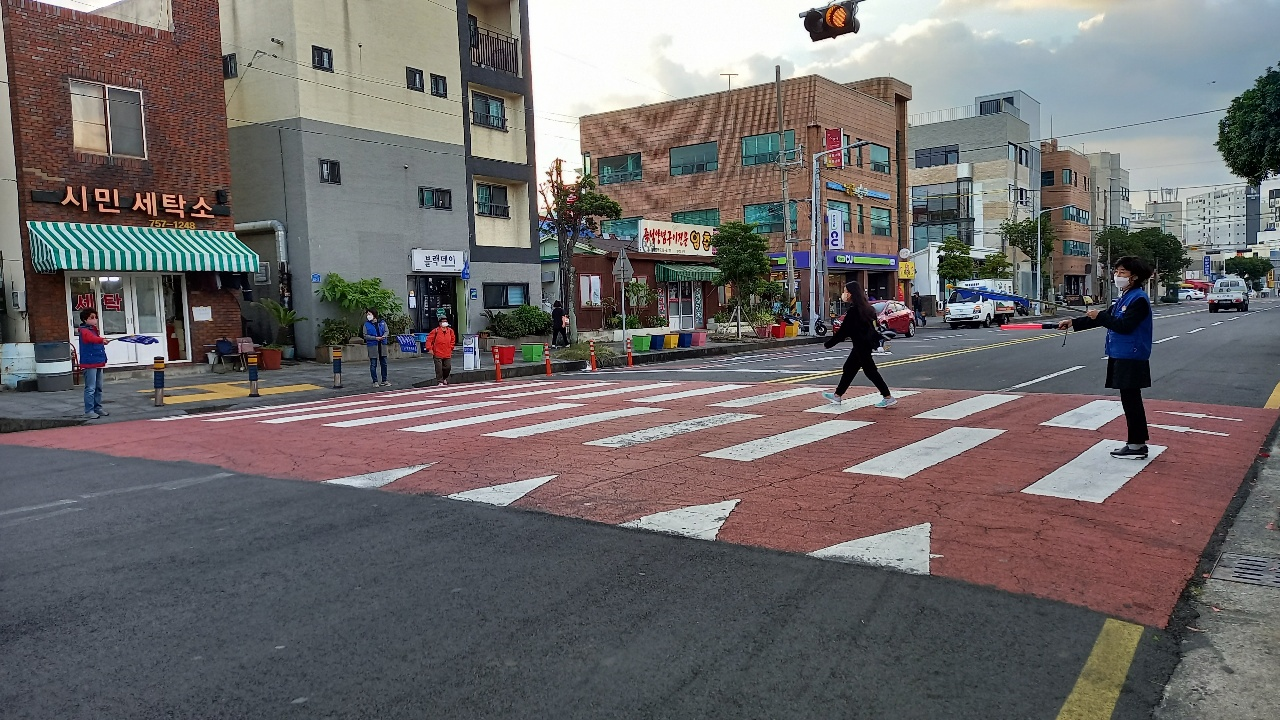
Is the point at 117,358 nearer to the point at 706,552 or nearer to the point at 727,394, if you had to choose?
the point at 727,394

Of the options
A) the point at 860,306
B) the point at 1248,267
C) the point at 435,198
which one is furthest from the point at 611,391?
the point at 1248,267

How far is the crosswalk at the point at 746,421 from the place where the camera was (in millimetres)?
7965

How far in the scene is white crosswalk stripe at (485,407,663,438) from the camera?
10406 mm

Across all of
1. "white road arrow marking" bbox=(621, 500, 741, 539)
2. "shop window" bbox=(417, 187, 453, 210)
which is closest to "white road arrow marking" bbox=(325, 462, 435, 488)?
"white road arrow marking" bbox=(621, 500, 741, 539)

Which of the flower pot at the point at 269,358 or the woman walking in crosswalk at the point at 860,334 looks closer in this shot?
the woman walking in crosswalk at the point at 860,334

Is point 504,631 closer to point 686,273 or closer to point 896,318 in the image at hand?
point 896,318

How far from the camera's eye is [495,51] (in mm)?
31031

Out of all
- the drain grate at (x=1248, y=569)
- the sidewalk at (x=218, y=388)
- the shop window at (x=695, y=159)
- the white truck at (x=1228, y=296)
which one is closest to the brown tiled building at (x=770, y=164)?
the shop window at (x=695, y=159)

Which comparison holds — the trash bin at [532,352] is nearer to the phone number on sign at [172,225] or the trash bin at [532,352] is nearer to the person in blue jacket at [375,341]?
the person in blue jacket at [375,341]

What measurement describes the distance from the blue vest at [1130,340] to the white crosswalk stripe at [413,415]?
8.87 metres

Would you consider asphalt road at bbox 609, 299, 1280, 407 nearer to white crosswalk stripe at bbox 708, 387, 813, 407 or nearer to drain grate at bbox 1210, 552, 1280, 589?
white crosswalk stripe at bbox 708, 387, 813, 407

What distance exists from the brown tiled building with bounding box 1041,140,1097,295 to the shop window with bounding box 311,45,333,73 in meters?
76.6

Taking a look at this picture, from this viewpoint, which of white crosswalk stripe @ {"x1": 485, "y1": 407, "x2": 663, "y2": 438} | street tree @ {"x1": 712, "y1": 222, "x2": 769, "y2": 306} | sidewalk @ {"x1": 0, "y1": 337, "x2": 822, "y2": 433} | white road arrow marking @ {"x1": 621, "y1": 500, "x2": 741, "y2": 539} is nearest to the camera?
white road arrow marking @ {"x1": 621, "y1": 500, "x2": 741, "y2": 539}

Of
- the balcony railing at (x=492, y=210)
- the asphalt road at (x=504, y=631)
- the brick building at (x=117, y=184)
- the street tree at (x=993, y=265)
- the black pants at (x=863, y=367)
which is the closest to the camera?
the asphalt road at (x=504, y=631)
